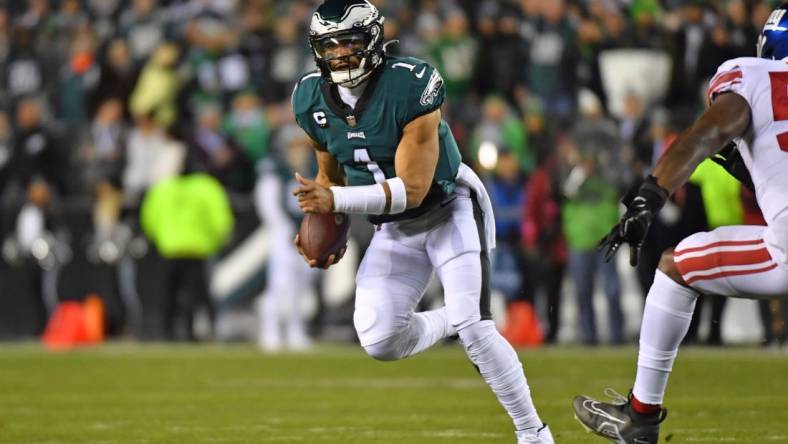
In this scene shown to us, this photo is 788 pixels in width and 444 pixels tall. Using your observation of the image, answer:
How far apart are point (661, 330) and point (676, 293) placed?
0.14 meters

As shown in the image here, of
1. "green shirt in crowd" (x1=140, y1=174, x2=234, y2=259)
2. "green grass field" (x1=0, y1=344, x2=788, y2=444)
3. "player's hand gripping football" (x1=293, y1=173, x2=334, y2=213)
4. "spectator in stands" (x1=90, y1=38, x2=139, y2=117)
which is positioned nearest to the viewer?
"player's hand gripping football" (x1=293, y1=173, x2=334, y2=213)

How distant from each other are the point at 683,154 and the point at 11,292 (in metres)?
11.4

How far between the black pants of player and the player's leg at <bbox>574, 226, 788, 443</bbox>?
29.4 feet

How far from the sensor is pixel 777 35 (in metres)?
5.43

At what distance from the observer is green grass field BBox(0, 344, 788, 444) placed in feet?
22.9

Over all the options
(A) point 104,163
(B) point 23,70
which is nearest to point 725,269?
(A) point 104,163

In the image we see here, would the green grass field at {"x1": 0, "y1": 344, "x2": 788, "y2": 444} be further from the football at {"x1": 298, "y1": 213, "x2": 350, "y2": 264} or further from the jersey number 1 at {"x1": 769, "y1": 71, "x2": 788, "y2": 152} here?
the jersey number 1 at {"x1": 769, "y1": 71, "x2": 788, "y2": 152}

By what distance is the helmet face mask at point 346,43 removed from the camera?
236 inches

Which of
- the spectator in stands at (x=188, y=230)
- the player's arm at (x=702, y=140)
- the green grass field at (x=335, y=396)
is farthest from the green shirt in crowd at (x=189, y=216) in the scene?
the player's arm at (x=702, y=140)

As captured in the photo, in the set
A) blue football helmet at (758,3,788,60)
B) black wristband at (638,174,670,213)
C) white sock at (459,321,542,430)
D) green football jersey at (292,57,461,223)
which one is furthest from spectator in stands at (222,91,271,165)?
black wristband at (638,174,670,213)

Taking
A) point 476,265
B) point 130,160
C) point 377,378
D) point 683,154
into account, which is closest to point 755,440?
point 476,265

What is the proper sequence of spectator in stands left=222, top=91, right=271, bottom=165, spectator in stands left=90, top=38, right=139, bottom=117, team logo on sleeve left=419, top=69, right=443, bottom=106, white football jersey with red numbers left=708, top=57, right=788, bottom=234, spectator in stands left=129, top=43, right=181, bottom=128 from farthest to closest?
spectator in stands left=90, top=38, right=139, bottom=117, spectator in stands left=129, top=43, right=181, bottom=128, spectator in stands left=222, top=91, right=271, bottom=165, team logo on sleeve left=419, top=69, right=443, bottom=106, white football jersey with red numbers left=708, top=57, right=788, bottom=234

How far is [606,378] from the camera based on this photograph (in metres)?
9.82

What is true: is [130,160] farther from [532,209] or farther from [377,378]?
[377,378]
